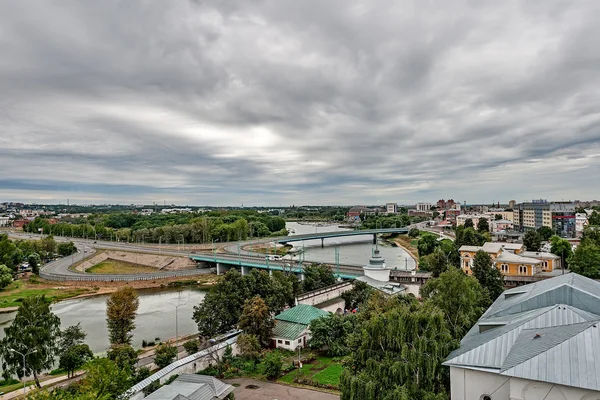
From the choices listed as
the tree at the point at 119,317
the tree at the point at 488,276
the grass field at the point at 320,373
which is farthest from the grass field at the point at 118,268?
the tree at the point at 488,276

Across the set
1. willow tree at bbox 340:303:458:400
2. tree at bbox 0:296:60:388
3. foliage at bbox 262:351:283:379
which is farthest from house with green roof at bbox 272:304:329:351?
tree at bbox 0:296:60:388

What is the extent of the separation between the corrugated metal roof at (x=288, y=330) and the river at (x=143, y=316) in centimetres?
945

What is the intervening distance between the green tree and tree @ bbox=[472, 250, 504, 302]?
384 inches

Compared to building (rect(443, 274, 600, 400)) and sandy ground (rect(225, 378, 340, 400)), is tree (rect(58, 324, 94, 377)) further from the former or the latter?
building (rect(443, 274, 600, 400))

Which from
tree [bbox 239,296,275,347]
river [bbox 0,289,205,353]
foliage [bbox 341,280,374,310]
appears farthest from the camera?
foliage [bbox 341,280,374,310]

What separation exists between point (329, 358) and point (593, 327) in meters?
15.1

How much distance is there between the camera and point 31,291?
4850cm

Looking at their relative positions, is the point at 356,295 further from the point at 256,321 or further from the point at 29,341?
the point at 29,341

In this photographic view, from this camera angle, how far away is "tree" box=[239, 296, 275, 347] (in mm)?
23641

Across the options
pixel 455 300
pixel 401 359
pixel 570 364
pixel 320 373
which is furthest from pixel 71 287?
pixel 570 364

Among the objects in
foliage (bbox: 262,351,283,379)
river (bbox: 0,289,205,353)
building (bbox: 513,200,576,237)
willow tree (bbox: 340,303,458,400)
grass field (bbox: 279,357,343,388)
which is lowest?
river (bbox: 0,289,205,353)

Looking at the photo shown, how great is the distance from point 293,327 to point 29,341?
14.5m

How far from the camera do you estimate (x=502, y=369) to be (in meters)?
11.3

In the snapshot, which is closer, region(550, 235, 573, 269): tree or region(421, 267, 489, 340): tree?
region(421, 267, 489, 340): tree
